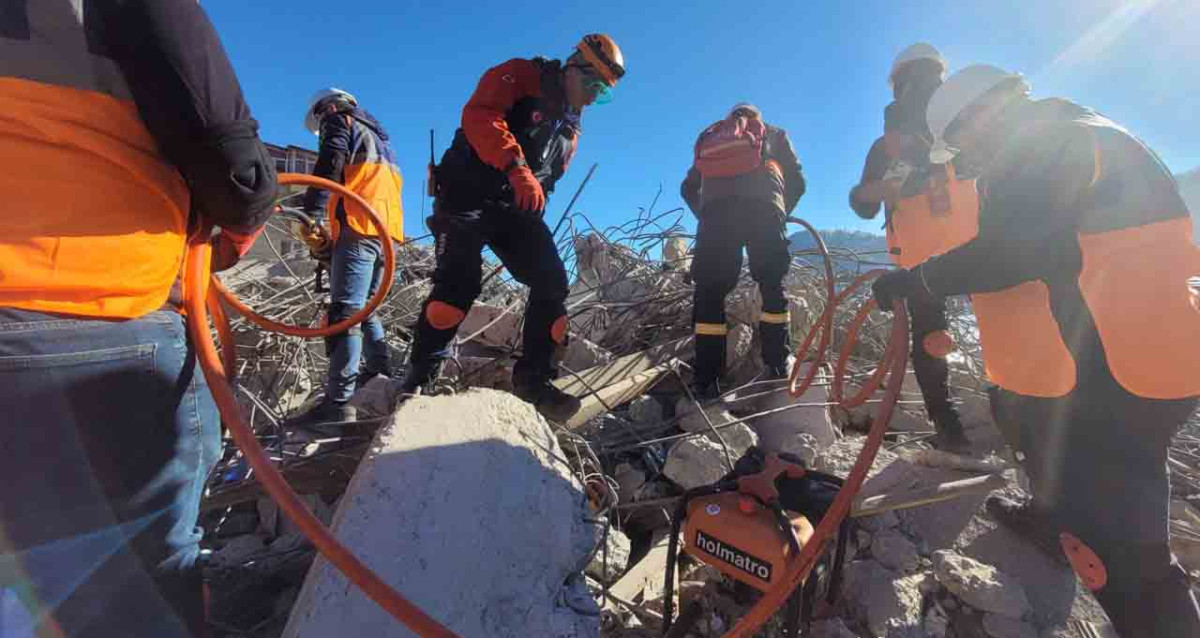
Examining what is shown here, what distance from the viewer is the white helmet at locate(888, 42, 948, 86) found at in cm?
277

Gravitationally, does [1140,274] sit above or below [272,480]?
above

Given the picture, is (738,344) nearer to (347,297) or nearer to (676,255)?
(676,255)

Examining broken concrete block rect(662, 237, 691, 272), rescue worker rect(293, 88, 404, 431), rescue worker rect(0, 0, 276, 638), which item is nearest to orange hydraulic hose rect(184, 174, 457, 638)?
rescue worker rect(0, 0, 276, 638)

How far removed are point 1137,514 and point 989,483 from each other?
0.55 m

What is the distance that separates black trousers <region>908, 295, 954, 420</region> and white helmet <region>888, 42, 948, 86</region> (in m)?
1.30

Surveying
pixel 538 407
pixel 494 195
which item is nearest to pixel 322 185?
pixel 494 195

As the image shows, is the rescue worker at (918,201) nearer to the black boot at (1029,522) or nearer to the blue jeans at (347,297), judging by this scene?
the black boot at (1029,522)

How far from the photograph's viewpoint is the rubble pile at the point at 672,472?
1548mm

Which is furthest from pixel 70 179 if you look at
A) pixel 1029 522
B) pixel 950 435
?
pixel 950 435

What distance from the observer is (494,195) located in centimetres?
238

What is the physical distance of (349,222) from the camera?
9.00 feet

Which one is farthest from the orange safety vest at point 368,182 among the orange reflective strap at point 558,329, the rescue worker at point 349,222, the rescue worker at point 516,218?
the orange reflective strap at point 558,329

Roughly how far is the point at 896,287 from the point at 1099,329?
0.50 m

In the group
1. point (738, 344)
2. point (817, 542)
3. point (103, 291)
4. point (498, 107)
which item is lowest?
point (817, 542)
